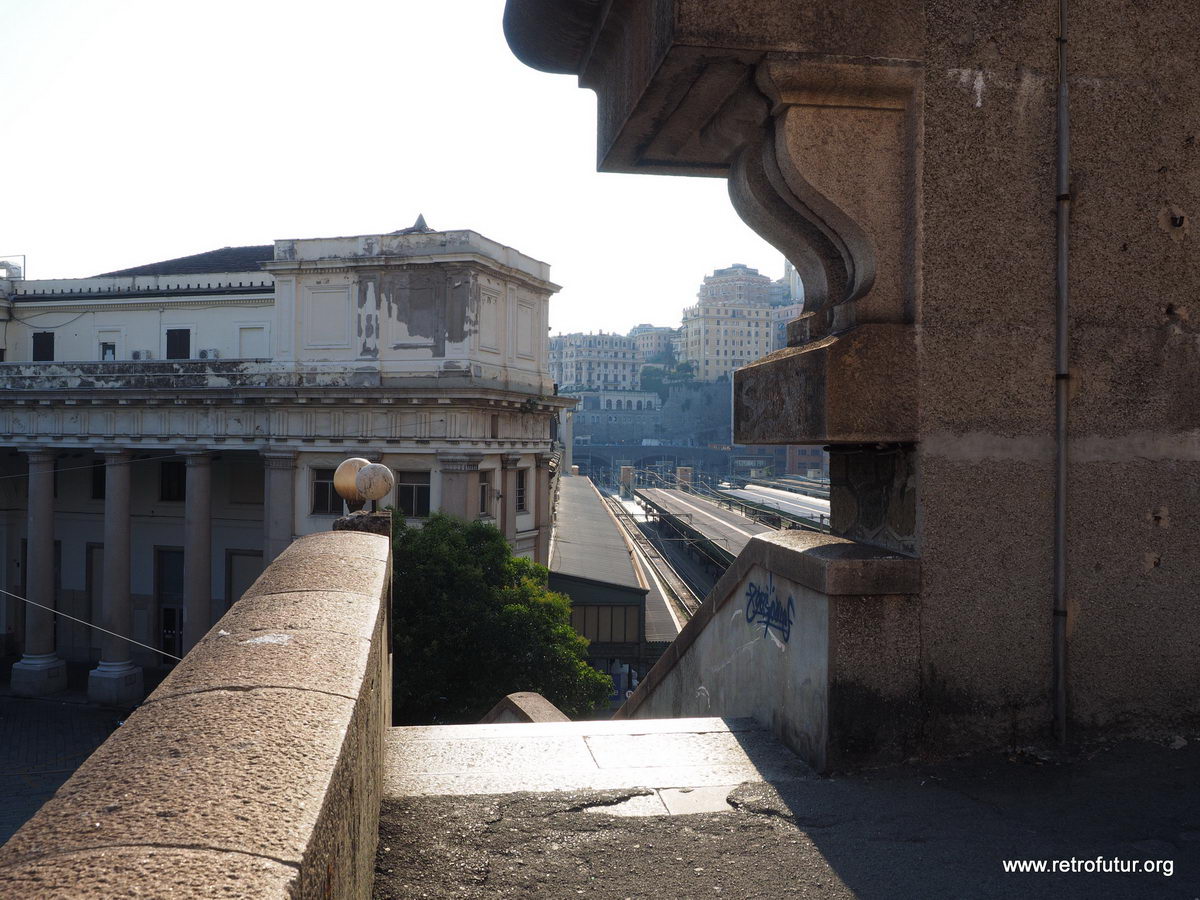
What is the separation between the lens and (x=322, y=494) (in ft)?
91.6

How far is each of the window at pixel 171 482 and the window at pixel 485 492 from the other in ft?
38.4

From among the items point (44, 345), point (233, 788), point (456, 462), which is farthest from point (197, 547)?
point (233, 788)

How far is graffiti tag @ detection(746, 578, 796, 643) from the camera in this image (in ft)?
12.5

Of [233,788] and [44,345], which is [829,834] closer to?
[233,788]

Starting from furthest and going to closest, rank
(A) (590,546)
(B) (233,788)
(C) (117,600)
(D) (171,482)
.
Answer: (A) (590,546), (D) (171,482), (C) (117,600), (B) (233,788)

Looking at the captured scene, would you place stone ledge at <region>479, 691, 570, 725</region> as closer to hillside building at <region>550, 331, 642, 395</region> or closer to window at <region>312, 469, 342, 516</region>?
window at <region>312, 469, 342, 516</region>

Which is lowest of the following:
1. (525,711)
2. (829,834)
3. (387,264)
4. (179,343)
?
(525,711)

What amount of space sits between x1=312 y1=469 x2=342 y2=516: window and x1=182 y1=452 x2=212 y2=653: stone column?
3.69 meters

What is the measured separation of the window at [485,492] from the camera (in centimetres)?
2767

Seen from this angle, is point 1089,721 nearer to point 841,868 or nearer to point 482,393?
point 841,868

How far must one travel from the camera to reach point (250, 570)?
1239 inches

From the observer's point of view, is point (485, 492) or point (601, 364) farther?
point (601, 364)

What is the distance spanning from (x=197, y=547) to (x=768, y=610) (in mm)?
27847

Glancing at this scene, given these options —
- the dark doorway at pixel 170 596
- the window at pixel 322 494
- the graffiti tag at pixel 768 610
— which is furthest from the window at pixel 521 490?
the graffiti tag at pixel 768 610
